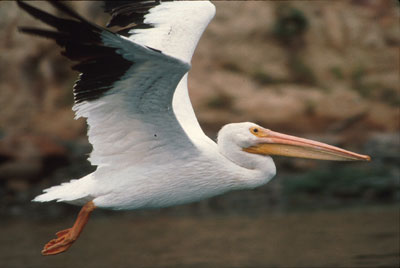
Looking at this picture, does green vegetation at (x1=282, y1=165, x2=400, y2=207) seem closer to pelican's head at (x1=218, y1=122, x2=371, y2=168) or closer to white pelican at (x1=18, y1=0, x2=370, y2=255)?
pelican's head at (x1=218, y1=122, x2=371, y2=168)

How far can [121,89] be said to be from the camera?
5.45 meters

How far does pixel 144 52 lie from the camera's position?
496cm

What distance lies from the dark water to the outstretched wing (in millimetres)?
2279

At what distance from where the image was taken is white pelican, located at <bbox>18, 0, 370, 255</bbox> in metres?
5.23

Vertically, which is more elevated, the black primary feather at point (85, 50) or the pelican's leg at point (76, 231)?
the black primary feather at point (85, 50)

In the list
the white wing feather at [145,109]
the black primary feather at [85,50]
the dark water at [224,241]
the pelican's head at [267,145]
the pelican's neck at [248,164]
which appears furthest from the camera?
the dark water at [224,241]

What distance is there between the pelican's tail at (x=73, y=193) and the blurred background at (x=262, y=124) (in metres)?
0.39

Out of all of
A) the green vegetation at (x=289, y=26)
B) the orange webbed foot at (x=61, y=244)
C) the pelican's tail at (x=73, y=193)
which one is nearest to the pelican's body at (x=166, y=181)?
the pelican's tail at (x=73, y=193)

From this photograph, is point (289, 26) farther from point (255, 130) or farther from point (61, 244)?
point (61, 244)

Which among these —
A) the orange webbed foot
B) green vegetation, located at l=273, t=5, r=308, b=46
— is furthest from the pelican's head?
green vegetation, located at l=273, t=5, r=308, b=46

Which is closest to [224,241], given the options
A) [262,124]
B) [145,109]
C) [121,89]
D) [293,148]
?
[293,148]

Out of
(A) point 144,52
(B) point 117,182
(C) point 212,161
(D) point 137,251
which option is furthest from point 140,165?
(D) point 137,251

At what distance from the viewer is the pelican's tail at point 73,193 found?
19.5 feet

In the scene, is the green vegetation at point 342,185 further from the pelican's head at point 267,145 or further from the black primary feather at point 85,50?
the black primary feather at point 85,50
